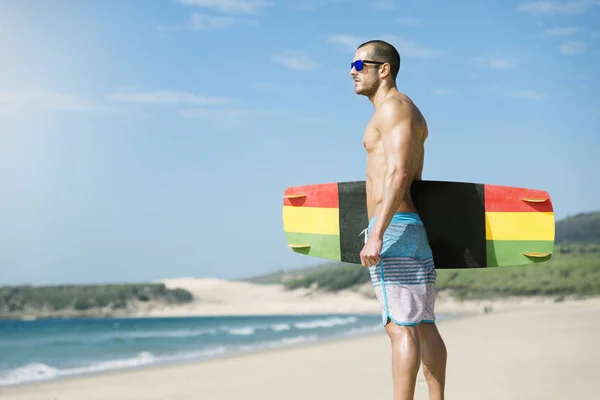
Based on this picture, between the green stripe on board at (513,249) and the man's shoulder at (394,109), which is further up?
the man's shoulder at (394,109)

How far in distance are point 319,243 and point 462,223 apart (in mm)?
789

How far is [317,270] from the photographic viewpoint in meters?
85.2

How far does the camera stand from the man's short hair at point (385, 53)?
329 centimetres

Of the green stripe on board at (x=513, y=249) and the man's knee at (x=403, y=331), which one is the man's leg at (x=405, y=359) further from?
the green stripe on board at (x=513, y=249)

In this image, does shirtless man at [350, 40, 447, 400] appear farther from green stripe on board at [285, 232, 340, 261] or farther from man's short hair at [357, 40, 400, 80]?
green stripe on board at [285, 232, 340, 261]

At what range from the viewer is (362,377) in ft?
22.9

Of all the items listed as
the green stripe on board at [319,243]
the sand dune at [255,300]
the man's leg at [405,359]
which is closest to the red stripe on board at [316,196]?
the green stripe on board at [319,243]

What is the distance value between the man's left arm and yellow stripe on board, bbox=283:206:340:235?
86cm

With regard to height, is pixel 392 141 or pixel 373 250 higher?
pixel 392 141

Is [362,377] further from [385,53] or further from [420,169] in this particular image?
[385,53]

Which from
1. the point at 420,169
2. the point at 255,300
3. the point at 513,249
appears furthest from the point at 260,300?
the point at 420,169

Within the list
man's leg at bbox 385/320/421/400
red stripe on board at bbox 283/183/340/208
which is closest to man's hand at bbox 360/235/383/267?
man's leg at bbox 385/320/421/400

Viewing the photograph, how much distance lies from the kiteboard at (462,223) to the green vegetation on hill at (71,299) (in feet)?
233

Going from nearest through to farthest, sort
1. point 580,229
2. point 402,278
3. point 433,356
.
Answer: point 402,278
point 433,356
point 580,229
